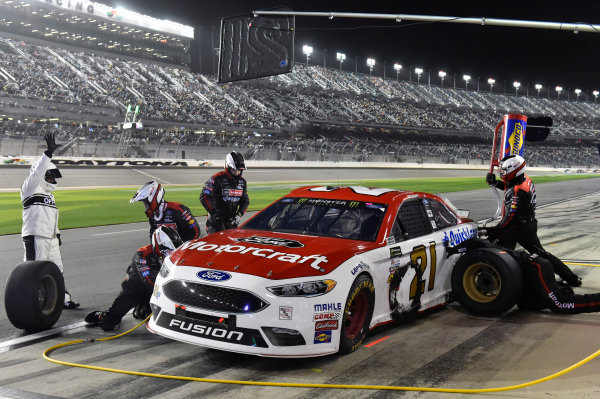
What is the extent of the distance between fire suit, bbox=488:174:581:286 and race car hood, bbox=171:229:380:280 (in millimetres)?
2962

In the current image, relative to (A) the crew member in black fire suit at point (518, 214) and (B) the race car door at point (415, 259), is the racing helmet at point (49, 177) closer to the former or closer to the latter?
(B) the race car door at point (415, 259)

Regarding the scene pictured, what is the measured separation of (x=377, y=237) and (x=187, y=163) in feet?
109

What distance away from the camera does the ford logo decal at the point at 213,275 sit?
429 centimetres

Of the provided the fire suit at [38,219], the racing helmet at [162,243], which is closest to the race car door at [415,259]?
the racing helmet at [162,243]

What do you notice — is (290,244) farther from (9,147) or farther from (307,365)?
(9,147)

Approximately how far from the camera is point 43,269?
525 centimetres

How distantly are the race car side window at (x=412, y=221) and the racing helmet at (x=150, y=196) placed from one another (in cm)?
231

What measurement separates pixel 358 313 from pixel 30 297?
111 inches

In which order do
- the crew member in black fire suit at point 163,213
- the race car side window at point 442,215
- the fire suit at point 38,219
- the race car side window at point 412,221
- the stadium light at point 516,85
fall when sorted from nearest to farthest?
the race car side window at point 412,221 < the crew member in black fire suit at point 163,213 < the fire suit at point 38,219 < the race car side window at point 442,215 < the stadium light at point 516,85

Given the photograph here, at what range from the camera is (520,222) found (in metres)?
7.23

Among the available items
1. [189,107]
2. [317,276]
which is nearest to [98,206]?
[317,276]

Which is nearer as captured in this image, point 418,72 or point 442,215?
point 442,215

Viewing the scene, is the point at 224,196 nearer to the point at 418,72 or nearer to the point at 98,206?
the point at 98,206

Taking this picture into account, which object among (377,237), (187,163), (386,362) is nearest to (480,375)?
(386,362)
